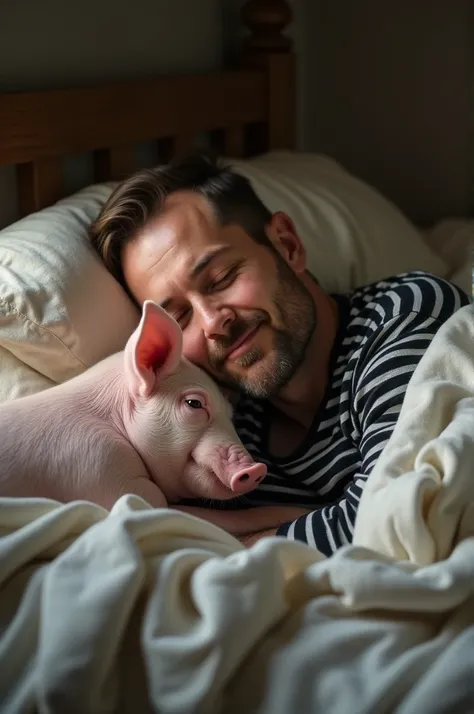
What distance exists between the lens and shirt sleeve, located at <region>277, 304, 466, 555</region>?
3.65 feet

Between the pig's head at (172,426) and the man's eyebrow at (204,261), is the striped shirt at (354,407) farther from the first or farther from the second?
the man's eyebrow at (204,261)

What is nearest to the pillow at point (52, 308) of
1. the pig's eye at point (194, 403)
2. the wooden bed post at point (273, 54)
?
the pig's eye at point (194, 403)

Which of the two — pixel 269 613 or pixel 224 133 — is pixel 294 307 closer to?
pixel 269 613

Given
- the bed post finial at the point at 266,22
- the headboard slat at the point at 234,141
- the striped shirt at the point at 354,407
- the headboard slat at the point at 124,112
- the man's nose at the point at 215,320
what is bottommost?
the striped shirt at the point at 354,407

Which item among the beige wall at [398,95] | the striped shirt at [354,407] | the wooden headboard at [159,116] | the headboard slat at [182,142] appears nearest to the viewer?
the striped shirt at [354,407]

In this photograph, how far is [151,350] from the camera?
1.16m

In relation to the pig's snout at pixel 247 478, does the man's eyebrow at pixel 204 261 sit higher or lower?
higher

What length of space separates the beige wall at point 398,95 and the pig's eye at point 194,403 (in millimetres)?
1613

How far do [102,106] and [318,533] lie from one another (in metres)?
0.93

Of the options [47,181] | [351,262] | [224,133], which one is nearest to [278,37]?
[224,133]

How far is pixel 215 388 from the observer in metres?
1.23

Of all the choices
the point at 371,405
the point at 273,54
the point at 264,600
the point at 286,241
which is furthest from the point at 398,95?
the point at 264,600

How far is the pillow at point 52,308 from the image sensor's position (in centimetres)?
128

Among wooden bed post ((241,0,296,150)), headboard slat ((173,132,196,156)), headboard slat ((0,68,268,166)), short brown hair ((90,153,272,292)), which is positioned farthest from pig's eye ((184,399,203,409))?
wooden bed post ((241,0,296,150))
